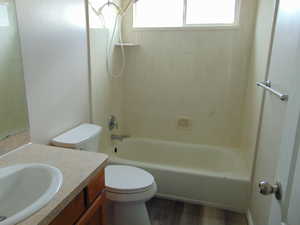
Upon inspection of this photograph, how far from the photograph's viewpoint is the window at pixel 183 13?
248 cm

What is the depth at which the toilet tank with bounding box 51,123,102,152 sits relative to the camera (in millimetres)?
1573

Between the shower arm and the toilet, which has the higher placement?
the shower arm

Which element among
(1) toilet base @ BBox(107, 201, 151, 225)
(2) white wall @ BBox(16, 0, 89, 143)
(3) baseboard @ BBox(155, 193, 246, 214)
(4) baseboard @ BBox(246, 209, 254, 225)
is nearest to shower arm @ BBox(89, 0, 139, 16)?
(2) white wall @ BBox(16, 0, 89, 143)

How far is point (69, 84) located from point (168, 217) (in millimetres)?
1347

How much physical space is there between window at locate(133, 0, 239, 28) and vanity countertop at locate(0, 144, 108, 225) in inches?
72.5

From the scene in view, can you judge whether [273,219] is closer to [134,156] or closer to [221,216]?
[221,216]

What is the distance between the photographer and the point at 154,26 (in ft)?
8.73

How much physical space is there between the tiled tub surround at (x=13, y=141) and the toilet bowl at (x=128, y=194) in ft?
2.09

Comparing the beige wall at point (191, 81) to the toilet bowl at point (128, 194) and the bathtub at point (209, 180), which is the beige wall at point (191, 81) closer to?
the bathtub at point (209, 180)

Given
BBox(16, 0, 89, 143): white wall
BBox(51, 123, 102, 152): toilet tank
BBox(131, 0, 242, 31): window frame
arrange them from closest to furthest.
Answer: BBox(16, 0, 89, 143): white wall, BBox(51, 123, 102, 152): toilet tank, BBox(131, 0, 242, 31): window frame

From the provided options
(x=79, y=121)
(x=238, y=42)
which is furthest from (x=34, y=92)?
(x=238, y=42)

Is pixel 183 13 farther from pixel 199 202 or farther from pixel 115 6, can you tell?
pixel 199 202

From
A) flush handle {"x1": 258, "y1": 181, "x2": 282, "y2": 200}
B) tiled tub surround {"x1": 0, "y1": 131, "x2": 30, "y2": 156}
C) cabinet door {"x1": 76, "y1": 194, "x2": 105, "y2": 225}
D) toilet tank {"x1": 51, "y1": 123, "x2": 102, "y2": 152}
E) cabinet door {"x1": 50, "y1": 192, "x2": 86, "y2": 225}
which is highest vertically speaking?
flush handle {"x1": 258, "y1": 181, "x2": 282, "y2": 200}

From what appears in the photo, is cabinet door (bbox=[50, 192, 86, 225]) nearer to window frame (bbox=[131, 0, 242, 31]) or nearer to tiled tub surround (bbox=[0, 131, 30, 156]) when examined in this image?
tiled tub surround (bbox=[0, 131, 30, 156])
